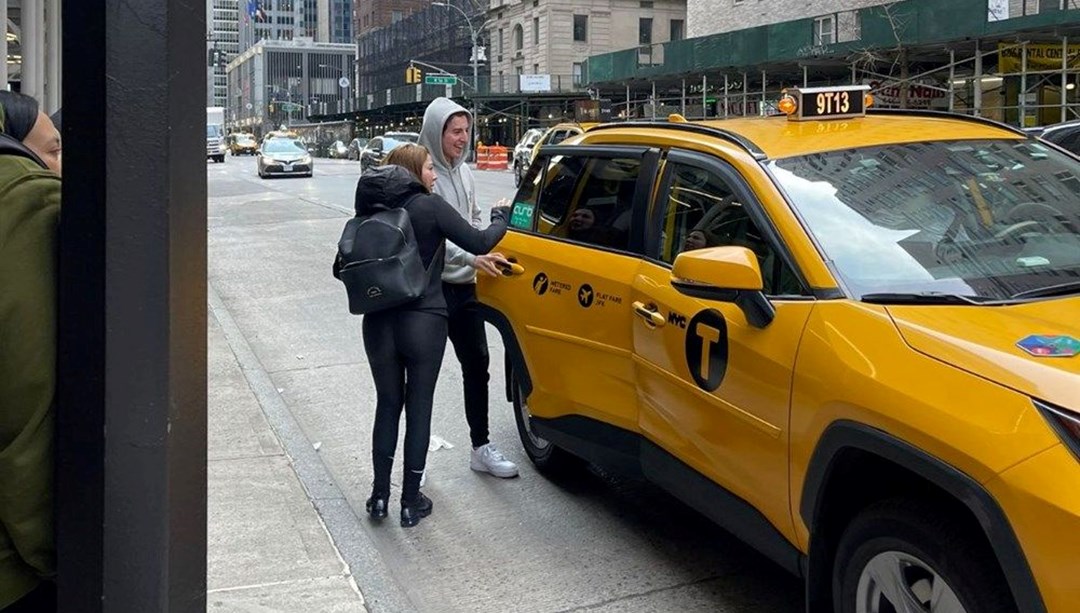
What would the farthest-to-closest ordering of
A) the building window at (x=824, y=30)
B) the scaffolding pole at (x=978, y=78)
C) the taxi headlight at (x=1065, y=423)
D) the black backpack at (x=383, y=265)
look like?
the building window at (x=824, y=30)
the scaffolding pole at (x=978, y=78)
the black backpack at (x=383, y=265)
the taxi headlight at (x=1065, y=423)

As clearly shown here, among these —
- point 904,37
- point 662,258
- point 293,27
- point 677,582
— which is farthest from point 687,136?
point 293,27

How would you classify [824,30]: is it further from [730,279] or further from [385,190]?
[730,279]

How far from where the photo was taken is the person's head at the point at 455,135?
536 cm

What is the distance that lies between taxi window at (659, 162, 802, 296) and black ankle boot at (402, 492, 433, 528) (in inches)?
69.3

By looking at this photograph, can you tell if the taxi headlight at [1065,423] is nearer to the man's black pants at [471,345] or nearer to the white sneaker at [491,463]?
the man's black pants at [471,345]

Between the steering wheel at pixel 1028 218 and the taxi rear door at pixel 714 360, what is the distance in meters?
0.81

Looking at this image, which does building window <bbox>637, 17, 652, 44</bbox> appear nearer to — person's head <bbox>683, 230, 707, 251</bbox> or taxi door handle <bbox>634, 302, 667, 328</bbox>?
person's head <bbox>683, 230, 707, 251</bbox>

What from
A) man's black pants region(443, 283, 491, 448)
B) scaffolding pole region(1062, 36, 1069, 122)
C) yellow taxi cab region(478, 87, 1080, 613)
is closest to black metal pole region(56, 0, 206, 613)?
yellow taxi cab region(478, 87, 1080, 613)

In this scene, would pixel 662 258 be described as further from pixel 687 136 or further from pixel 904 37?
pixel 904 37

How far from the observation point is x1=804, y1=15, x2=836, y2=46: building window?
31828mm

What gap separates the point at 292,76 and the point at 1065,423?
154810mm

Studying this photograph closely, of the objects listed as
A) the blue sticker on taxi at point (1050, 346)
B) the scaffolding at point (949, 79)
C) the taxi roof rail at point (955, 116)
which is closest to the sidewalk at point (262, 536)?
the blue sticker on taxi at point (1050, 346)

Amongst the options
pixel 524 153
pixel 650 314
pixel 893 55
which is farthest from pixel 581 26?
pixel 650 314

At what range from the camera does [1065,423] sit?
2.47 metres
